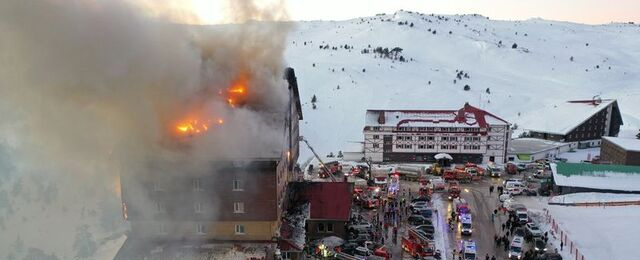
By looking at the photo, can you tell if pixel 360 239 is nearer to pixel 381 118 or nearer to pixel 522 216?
pixel 522 216

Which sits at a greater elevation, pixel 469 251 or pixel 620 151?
pixel 620 151

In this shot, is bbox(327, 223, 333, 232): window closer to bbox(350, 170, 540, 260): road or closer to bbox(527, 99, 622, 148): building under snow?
bbox(350, 170, 540, 260): road

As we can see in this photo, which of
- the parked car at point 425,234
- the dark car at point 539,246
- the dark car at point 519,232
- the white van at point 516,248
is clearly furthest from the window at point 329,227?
the dark car at point 539,246

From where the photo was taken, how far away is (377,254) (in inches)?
943

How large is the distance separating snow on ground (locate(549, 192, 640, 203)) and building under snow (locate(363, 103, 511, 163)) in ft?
33.7

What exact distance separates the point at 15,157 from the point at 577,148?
46071mm

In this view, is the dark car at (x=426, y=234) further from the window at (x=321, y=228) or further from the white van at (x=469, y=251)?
the window at (x=321, y=228)

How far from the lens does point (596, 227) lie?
90.1 feet

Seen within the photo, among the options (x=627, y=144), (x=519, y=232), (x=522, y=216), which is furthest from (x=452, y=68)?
(x=519, y=232)

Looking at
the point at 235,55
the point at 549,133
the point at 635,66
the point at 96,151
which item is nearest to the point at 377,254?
the point at 235,55

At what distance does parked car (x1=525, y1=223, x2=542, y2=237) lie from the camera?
2652 cm

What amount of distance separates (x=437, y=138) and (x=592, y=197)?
13123 millimetres

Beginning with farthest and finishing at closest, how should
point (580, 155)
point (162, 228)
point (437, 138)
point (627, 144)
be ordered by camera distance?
Result: point (580, 155), point (437, 138), point (627, 144), point (162, 228)

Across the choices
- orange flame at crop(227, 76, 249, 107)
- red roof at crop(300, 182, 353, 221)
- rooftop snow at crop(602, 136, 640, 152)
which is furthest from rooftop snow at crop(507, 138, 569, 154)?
orange flame at crop(227, 76, 249, 107)
